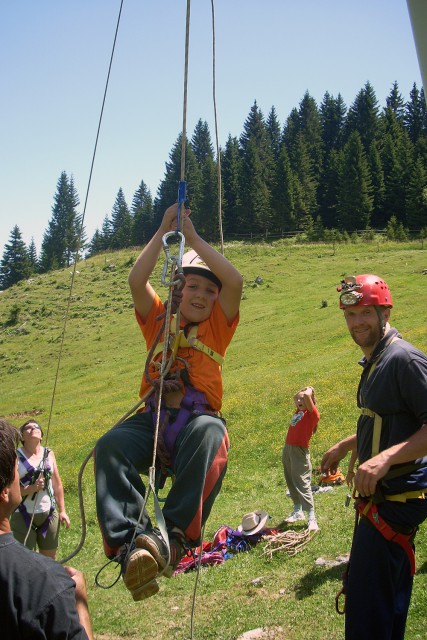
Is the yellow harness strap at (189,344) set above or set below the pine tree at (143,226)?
below

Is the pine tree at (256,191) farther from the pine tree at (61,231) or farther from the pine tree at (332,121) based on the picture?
the pine tree at (61,231)

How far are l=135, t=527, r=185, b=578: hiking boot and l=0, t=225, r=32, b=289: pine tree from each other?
103 metres

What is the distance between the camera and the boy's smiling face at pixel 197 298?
4559 mm

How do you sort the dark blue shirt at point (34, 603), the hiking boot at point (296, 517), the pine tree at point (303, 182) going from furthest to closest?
the pine tree at point (303, 182), the hiking boot at point (296, 517), the dark blue shirt at point (34, 603)

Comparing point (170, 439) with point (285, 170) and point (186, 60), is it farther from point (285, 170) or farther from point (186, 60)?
point (285, 170)

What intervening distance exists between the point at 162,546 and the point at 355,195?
80035mm

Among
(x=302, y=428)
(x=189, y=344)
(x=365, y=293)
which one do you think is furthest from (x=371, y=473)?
(x=302, y=428)

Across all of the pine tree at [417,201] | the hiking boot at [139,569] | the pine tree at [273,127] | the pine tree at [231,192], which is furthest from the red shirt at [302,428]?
the pine tree at [273,127]

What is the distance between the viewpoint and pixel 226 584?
24.9 ft

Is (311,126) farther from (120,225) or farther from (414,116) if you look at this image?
(120,225)

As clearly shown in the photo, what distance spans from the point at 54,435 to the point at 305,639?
18.0 metres

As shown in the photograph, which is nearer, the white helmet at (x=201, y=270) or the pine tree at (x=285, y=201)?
the white helmet at (x=201, y=270)

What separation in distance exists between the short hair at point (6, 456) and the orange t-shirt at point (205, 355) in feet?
5.55

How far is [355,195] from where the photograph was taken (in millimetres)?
79562
